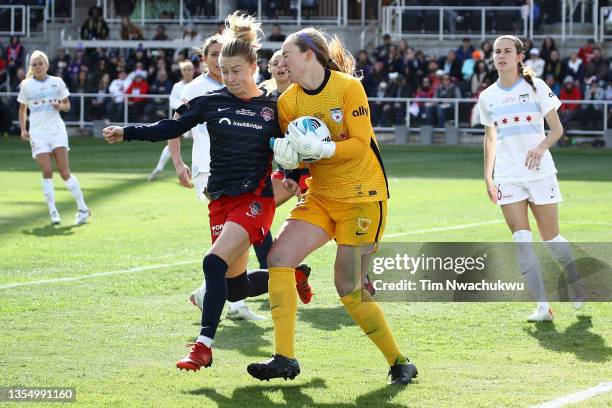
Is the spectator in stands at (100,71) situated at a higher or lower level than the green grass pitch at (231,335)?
higher

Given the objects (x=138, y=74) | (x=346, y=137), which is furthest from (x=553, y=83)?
(x=346, y=137)

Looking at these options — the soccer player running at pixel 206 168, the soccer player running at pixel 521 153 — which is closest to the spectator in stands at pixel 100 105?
the soccer player running at pixel 206 168

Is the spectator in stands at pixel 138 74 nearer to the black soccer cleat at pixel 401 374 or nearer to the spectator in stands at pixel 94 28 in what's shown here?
the spectator in stands at pixel 94 28

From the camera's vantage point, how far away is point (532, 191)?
359 inches

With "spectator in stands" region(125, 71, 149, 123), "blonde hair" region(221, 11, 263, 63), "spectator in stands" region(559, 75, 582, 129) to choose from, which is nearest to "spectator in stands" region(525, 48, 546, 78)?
"spectator in stands" region(559, 75, 582, 129)

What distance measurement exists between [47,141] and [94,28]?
77.8 ft

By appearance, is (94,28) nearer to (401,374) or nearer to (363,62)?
(363,62)

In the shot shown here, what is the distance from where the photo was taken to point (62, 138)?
52.0 feet

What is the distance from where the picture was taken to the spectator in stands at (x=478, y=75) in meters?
31.6

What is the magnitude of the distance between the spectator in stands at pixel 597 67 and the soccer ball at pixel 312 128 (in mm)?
25619

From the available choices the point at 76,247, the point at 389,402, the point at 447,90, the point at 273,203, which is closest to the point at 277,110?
the point at 273,203

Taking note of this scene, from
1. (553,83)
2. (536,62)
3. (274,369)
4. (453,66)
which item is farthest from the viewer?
(453,66)

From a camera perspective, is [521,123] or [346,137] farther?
[521,123]

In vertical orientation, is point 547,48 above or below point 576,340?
above
